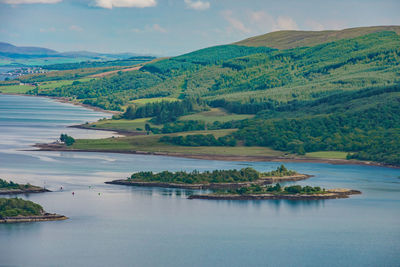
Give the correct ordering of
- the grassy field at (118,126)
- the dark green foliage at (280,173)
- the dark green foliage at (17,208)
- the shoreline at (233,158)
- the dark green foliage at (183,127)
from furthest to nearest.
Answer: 1. the grassy field at (118,126)
2. the dark green foliage at (183,127)
3. the shoreline at (233,158)
4. the dark green foliage at (280,173)
5. the dark green foliage at (17,208)

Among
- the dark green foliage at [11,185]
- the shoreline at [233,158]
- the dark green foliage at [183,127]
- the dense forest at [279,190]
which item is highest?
the dark green foliage at [183,127]

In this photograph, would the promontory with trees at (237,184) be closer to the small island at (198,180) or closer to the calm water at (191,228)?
the small island at (198,180)

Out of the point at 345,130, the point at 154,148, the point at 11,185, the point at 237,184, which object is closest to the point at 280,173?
the point at 237,184

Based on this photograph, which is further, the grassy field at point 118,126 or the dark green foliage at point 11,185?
the grassy field at point 118,126

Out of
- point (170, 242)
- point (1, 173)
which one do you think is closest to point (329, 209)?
point (170, 242)

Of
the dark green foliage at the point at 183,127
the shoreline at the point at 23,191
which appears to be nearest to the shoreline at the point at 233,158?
the dark green foliage at the point at 183,127

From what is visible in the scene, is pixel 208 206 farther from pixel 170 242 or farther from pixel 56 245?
pixel 56 245

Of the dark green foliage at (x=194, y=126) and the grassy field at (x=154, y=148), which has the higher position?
the dark green foliage at (x=194, y=126)
